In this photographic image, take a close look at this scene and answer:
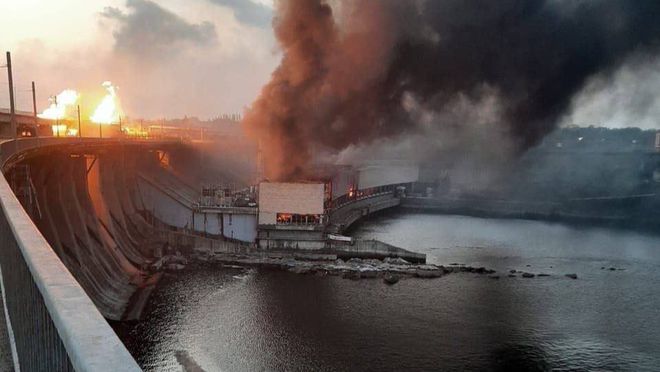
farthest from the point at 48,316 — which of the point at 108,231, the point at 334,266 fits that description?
the point at 334,266

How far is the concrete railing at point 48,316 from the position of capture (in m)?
1.49

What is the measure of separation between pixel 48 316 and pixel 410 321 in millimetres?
18653

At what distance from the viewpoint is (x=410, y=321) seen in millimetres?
19531

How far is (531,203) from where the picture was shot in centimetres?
5238

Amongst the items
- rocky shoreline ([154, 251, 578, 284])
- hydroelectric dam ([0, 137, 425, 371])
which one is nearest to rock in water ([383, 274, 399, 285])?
rocky shoreline ([154, 251, 578, 284])

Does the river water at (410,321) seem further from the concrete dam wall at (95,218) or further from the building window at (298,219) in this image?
the building window at (298,219)

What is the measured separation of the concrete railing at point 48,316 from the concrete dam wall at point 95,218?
10820 mm

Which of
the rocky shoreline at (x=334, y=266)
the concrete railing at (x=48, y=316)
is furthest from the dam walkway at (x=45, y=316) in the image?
the rocky shoreline at (x=334, y=266)

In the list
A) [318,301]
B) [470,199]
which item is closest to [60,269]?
[318,301]

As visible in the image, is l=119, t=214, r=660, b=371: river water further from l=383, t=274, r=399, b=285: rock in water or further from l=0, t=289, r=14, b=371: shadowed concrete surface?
l=0, t=289, r=14, b=371: shadowed concrete surface

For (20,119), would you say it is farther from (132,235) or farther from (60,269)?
(60,269)

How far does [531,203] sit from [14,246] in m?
54.8

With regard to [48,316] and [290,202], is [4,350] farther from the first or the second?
[290,202]

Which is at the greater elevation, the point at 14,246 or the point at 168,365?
the point at 14,246
